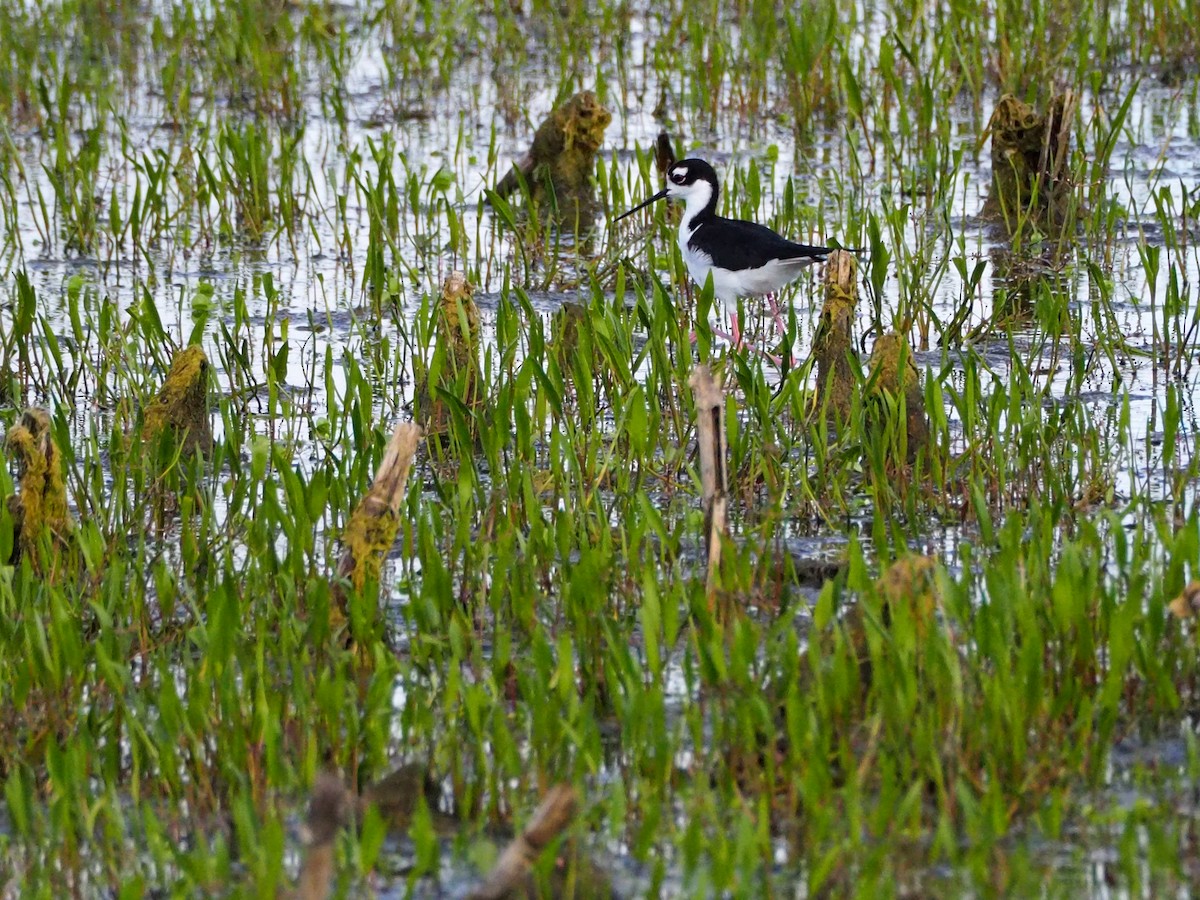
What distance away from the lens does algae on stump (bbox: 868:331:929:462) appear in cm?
493

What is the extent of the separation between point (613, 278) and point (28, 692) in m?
4.05

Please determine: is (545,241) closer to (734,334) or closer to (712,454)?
(734,334)

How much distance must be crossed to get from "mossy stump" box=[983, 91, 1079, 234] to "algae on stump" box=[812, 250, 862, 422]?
7.04ft

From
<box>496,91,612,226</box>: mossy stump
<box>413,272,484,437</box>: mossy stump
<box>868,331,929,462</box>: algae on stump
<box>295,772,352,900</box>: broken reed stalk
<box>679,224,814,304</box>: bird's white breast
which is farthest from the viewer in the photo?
<box>496,91,612,226</box>: mossy stump

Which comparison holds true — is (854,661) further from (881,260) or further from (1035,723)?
(881,260)

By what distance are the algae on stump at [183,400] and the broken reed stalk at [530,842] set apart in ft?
8.76

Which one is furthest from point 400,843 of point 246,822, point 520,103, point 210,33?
point 210,33

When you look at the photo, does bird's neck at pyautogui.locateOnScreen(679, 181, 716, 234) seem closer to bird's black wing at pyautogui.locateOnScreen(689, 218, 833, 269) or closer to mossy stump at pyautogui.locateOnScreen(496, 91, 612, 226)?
bird's black wing at pyautogui.locateOnScreen(689, 218, 833, 269)

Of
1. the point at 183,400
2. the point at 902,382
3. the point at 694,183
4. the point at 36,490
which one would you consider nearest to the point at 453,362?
the point at 183,400

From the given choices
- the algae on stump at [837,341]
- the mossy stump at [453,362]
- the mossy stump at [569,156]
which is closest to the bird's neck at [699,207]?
the mossy stump at [569,156]

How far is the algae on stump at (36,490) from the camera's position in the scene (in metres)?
4.25

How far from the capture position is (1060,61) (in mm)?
9688

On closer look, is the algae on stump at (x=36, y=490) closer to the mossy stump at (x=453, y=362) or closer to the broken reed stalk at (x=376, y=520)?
the broken reed stalk at (x=376, y=520)

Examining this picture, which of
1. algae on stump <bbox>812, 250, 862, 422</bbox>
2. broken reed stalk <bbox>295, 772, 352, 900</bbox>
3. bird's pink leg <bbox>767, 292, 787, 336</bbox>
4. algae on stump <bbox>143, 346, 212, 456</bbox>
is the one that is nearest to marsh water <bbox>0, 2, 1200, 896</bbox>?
bird's pink leg <bbox>767, 292, 787, 336</bbox>
